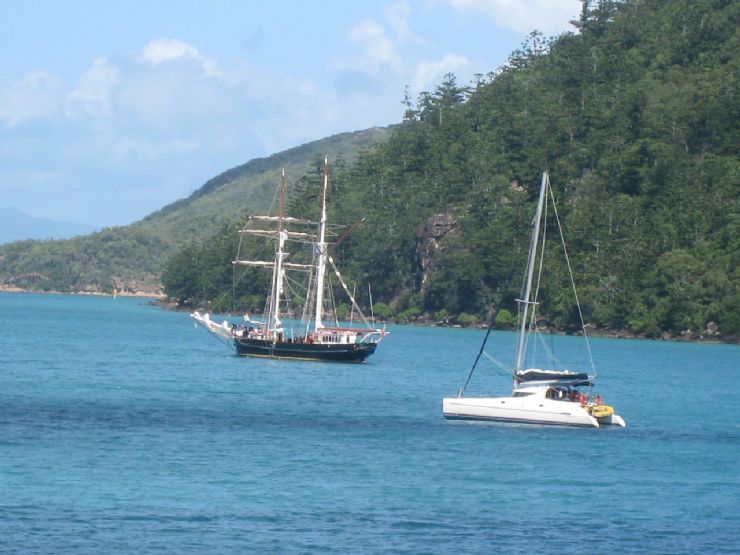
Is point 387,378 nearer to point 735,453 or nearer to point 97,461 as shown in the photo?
point 735,453

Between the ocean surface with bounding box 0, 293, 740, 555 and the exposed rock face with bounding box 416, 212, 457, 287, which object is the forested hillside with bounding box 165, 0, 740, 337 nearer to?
the exposed rock face with bounding box 416, 212, 457, 287

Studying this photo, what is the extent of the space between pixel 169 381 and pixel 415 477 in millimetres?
36913

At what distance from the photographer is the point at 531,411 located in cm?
5994

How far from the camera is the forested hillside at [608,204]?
148875 millimetres

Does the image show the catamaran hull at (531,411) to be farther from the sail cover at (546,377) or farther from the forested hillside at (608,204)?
the forested hillside at (608,204)

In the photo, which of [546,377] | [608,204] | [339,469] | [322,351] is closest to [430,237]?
[608,204]

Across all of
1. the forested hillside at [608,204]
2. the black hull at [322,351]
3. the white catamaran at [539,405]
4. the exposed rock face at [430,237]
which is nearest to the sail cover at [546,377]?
A: the white catamaran at [539,405]

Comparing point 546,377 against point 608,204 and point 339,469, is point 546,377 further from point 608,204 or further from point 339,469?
point 608,204

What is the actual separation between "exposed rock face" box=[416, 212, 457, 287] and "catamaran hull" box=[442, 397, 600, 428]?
121m

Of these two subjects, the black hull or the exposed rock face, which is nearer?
the black hull

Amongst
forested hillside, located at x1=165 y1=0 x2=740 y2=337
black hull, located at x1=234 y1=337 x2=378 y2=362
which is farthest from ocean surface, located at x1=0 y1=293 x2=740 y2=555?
forested hillside, located at x1=165 y1=0 x2=740 y2=337

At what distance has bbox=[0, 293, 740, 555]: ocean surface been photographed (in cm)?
3725

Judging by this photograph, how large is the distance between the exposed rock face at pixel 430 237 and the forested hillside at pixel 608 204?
0.59 ft

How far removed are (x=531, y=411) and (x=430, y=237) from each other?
126m
